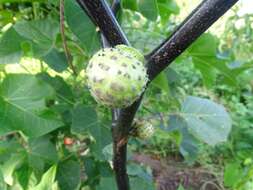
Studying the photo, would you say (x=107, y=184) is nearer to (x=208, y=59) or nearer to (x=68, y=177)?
(x=68, y=177)

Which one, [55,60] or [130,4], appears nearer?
[130,4]

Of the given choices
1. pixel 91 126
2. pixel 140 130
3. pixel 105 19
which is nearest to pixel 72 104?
pixel 91 126

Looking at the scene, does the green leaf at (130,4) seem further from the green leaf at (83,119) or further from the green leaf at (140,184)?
the green leaf at (140,184)

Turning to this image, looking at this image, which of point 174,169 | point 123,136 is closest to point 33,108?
point 123,136

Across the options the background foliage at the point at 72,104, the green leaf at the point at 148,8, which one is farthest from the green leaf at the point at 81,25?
the green leaf at the point at 148,8

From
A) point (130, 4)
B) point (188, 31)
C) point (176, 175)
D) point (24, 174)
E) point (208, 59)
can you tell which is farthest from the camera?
point (176, 175)

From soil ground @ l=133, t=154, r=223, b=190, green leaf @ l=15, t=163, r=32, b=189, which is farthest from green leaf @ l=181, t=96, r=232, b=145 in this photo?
soil ground @ l=133, t=154, r=223, b=190
